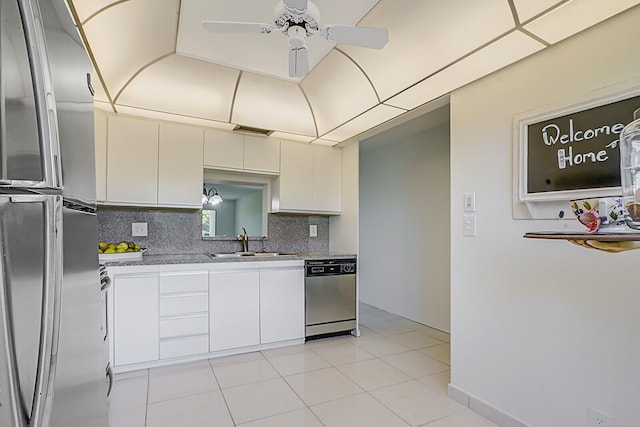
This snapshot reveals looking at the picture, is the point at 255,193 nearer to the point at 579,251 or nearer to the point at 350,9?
the point at 350,9

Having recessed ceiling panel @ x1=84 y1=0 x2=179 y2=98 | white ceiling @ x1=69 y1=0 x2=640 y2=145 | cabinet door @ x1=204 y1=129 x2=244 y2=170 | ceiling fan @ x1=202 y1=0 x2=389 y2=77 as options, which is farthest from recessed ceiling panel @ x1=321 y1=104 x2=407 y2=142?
recessed ceiling panel @ x1=84 y1=0 x2=179 y2=98

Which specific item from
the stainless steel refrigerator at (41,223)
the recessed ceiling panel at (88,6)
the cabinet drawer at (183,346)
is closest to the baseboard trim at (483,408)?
the cabinet drawer at (183,346)

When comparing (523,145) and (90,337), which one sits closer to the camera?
(90,337)

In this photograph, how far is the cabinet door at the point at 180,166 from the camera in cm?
305

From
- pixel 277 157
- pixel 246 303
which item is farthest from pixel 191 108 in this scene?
pixel 246 303

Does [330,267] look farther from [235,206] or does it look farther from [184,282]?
[184,282]

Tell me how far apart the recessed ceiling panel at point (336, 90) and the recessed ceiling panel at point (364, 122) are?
0.08 meters

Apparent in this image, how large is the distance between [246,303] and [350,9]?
254 cm

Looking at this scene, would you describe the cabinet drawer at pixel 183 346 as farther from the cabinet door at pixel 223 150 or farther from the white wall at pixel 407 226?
the white wall at pixel 407 226

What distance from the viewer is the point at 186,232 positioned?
133 inches

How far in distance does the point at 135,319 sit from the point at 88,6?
2.21 m

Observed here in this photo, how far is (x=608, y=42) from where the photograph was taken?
154 centimetres

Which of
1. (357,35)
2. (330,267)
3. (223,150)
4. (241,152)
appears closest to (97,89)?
(223,150)

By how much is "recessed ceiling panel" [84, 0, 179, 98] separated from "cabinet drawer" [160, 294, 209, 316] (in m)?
1.77
